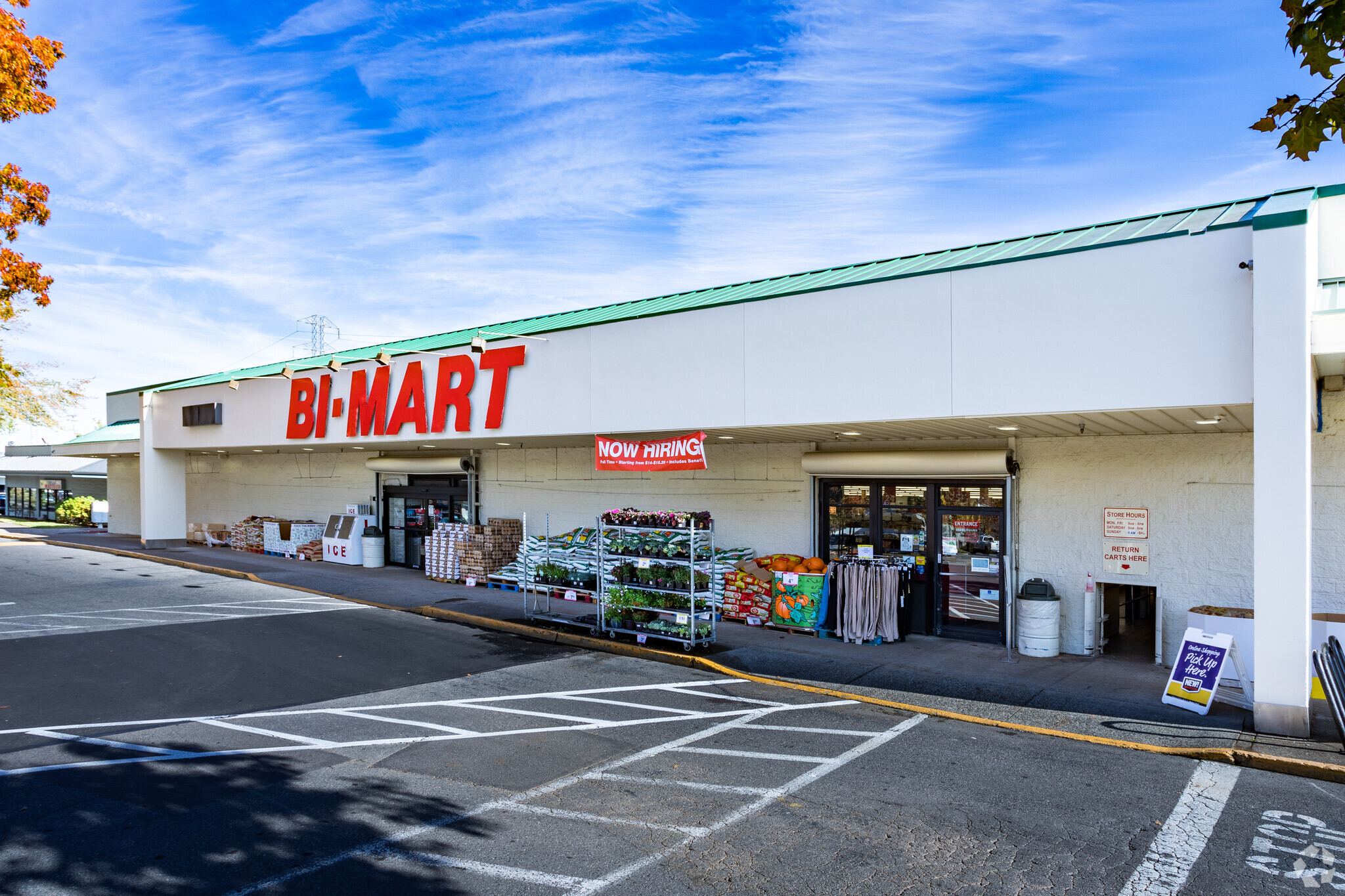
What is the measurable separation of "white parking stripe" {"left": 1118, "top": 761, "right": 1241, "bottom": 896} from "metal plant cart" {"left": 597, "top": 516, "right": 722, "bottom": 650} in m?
6.41

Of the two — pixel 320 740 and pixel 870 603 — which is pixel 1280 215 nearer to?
pixel 870 603

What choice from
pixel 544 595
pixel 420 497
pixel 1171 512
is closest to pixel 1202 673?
pixel 1171 512

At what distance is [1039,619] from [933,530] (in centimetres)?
227

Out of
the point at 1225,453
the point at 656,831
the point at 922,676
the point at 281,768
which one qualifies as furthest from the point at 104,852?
the point at 1225,453

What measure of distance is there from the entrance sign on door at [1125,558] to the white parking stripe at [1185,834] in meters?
4.35

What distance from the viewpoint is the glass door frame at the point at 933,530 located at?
40.5 ft

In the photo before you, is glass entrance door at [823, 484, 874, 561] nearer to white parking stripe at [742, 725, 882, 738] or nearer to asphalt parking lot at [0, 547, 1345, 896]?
asphalt parking lot at [0, 547, 1345, 896]

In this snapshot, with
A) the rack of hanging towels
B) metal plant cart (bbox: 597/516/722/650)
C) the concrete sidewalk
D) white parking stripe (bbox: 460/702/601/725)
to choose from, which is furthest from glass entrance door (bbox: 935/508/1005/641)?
white parking stripe (bbox: 460/702/601/725)

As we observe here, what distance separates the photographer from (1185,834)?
5793mm

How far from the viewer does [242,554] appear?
25812 mm

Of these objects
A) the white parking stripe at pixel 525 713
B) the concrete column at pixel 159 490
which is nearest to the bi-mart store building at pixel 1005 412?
the white parking stripe at pixel 525 713

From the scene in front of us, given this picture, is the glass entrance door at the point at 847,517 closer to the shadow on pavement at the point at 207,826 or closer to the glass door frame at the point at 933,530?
the glass door frame at the point at 933,530

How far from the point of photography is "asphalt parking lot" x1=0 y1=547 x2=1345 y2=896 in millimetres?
5160

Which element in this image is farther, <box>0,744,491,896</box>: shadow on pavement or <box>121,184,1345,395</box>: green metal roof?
<box>121,184,1345,395</box>: green metal roof
